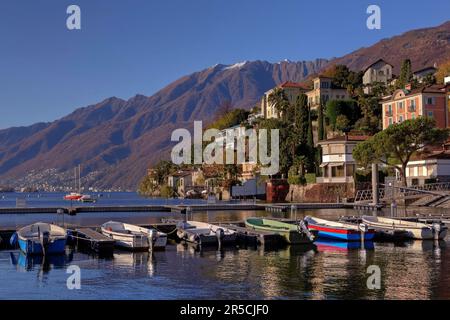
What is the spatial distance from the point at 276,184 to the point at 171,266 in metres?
84.8

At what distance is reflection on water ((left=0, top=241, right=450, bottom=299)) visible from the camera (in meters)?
28.3

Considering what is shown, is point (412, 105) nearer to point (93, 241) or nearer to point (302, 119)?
point (302, 119)

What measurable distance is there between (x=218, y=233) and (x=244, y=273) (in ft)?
39.5

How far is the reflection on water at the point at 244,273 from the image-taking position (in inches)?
1115

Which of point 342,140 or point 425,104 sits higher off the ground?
point 425,104

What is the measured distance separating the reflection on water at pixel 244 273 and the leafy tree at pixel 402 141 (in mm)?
43598

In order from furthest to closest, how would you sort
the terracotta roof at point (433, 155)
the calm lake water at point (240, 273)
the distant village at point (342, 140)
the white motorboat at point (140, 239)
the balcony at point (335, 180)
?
the balcony at point (335, 180) < the terracotta roof at point (433, 155) < the distant village at point (342, 140) < the white motorboat at point (140, 239) < the calm lake water at point (240, 273)

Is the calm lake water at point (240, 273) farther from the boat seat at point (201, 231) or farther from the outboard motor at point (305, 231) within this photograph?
the boat seat at point (201, 231)

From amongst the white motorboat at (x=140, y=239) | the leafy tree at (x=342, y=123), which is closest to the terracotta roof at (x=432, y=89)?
the leafy tree at (x=342, y=123)

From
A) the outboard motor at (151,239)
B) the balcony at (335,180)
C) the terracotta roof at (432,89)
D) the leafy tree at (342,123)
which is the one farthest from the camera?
the leafy tree at (342,123)

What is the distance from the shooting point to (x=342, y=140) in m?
103

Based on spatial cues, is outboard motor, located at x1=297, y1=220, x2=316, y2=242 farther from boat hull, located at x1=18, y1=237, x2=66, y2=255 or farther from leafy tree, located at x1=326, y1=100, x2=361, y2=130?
leafy tree, located at x1=326, y1=100, x2=361, y2=130

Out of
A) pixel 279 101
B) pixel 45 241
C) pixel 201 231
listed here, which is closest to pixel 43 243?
pixel 45 241
